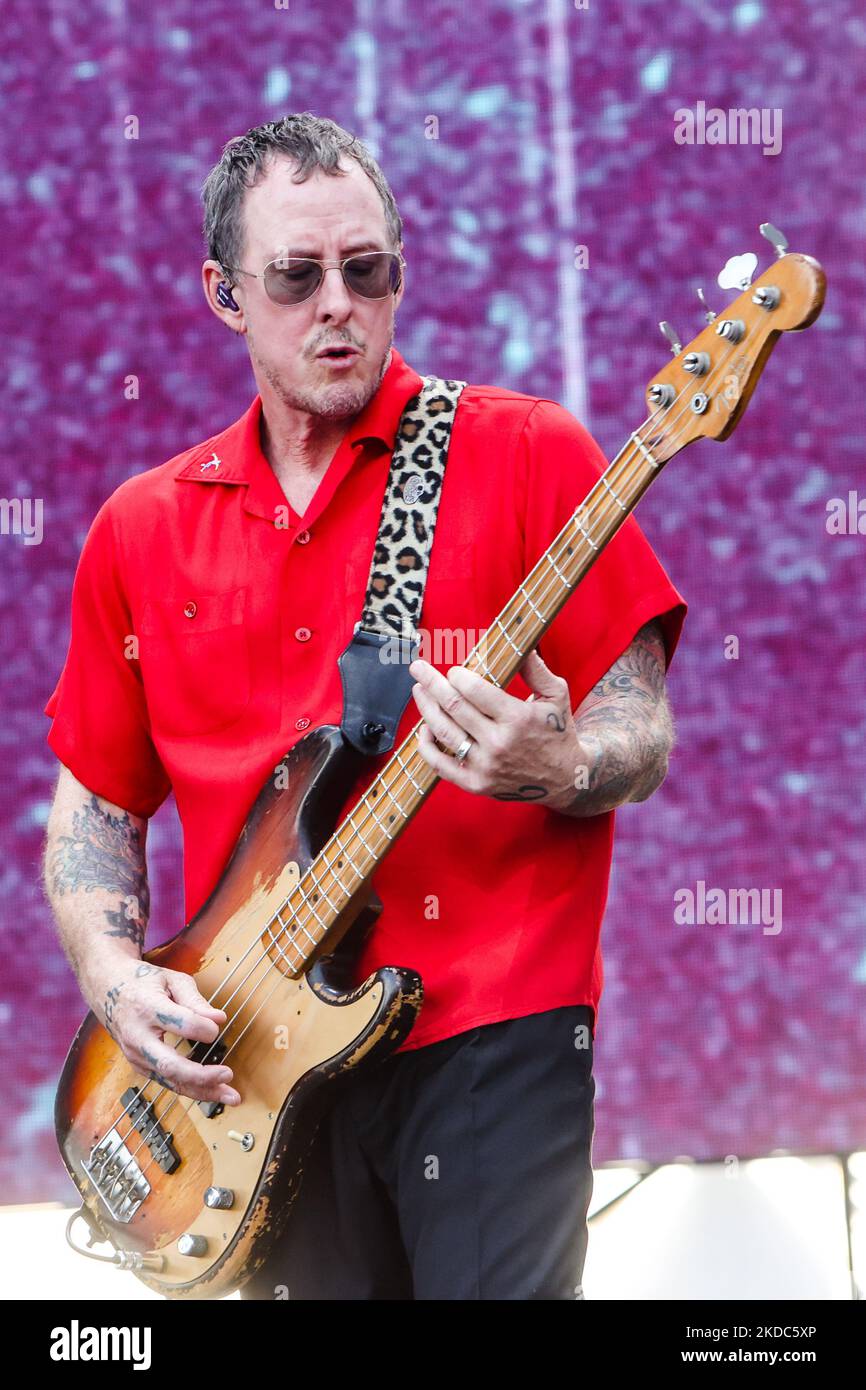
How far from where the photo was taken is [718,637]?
346 cm

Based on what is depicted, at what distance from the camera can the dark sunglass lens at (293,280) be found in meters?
2.18

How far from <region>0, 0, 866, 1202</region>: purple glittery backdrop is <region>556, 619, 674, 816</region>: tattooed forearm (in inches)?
53.9

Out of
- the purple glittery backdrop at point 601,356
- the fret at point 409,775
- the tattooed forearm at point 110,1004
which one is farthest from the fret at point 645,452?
the purple glittery backdrop at point 601,356

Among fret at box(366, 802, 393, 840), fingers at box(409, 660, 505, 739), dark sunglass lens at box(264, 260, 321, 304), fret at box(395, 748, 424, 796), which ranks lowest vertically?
fret at box(366, 802, 393, 840)

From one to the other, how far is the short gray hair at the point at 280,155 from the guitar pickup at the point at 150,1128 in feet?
3.48

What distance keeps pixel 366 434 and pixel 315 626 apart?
0.24m

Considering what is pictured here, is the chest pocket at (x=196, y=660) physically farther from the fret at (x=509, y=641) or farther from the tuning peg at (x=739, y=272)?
the tuning peg at (x=739, y=272)

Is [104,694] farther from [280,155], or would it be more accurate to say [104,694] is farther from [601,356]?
[601,356]

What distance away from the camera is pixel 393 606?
2.10 metres

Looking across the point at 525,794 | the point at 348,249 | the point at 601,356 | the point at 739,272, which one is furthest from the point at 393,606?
the point at 601,356

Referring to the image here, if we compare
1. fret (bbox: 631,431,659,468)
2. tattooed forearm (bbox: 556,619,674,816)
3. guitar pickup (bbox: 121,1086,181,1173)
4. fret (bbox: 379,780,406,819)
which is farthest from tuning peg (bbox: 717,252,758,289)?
guitar pickup (bbox: 121,1086,181,1173)

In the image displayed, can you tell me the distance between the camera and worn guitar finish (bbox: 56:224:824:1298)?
73.2 inches

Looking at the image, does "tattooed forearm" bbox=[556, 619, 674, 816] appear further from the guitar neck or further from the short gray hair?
the short gray hair
